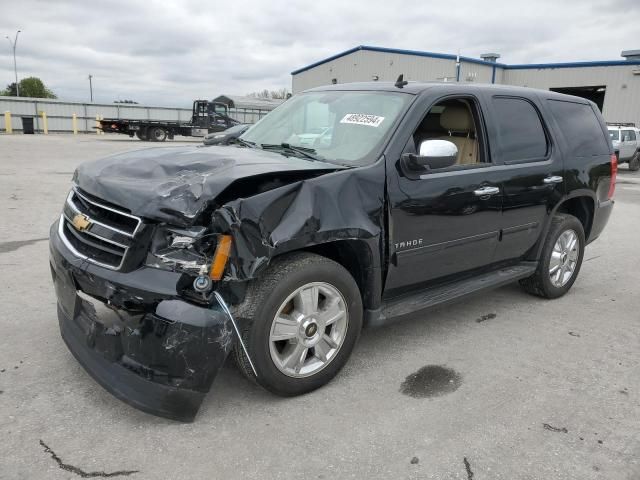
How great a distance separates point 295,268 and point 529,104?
2.89 m

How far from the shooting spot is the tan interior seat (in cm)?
423

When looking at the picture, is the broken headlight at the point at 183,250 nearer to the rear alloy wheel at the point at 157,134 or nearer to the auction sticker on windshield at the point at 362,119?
the auction sticker on windshield at the point at 362,119

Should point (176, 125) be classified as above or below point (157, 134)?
above

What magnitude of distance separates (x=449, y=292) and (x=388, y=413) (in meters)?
1.21

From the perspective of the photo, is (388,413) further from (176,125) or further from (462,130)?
(176,125)

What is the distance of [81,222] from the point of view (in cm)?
298

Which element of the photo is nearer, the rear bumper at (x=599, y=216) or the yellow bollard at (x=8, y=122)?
the rear bumper at (x=599, y=216)

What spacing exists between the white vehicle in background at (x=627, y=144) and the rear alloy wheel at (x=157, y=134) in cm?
2173

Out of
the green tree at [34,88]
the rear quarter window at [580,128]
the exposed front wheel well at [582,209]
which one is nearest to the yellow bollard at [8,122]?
the rear quarter window at [580,128]

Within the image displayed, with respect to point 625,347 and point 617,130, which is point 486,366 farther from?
point 617,130

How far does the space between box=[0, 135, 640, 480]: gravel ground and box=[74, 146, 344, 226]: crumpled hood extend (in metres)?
1.13

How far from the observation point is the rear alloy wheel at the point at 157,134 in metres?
28.8

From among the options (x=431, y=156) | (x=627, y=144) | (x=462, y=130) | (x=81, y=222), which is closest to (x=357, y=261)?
(x=431, y=156)

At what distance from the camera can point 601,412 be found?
308 centimetres
